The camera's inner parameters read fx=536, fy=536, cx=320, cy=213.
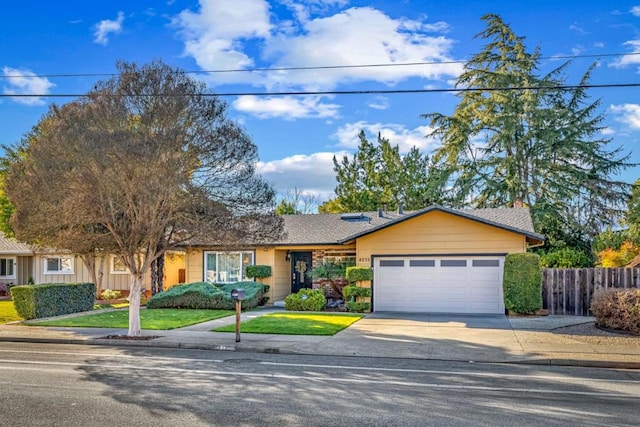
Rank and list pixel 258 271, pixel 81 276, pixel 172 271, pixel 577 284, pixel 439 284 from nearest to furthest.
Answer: pixel 577 284, pixel 439 284, pixel 258 271, pixel 172 271, pixel 81 276

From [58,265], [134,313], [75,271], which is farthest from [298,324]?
[58,265]

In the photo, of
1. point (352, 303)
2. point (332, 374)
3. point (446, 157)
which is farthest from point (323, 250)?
point (446, 157)

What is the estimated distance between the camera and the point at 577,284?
1836 cm

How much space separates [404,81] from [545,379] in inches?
385

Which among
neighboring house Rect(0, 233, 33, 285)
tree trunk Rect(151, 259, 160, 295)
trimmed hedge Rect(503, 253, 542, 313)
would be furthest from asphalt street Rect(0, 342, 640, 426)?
neighboring house Rect(0, 233, 33, 285)

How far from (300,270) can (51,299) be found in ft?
33.8

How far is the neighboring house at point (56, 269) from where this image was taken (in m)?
27.2

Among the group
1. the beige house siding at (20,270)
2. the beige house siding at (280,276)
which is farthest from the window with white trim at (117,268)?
the beige house siding at (280,276)

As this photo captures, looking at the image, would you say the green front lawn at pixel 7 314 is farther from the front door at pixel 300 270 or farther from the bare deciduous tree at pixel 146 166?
the front door at pixel 300 270

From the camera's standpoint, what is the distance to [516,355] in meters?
11.1

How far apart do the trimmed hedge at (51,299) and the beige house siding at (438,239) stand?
1049 cm

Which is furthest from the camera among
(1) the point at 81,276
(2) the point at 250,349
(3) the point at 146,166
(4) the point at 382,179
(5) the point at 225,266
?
(4) the point at 382,179

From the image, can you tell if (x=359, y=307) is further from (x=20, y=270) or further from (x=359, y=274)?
(x=20, y=270)

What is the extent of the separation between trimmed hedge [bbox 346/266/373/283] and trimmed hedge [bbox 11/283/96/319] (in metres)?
9.97
